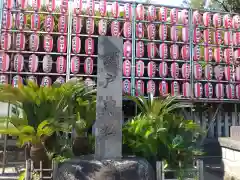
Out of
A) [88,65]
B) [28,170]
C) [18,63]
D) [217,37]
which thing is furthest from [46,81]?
[217,37]

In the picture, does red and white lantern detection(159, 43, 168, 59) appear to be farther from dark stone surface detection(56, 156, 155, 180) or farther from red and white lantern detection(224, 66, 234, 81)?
dark stone surface detection(56, 156, 155, 180)

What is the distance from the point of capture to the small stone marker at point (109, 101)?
666cm

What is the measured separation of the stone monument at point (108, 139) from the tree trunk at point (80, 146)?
5.60ft

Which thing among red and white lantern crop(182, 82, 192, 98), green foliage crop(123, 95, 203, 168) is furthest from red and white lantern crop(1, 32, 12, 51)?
red and white lantern crop(182, 82, 192, 98)

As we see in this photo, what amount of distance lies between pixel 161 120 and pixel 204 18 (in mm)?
8034

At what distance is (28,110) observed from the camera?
7.54 m

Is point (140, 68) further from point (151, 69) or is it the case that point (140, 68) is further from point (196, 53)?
point (196, 53)

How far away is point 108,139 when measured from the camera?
6680 millimetres

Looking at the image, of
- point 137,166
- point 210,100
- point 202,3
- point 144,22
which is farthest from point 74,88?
point 202,3

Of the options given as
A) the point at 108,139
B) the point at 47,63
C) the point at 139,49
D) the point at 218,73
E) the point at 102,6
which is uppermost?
the point at 102,6

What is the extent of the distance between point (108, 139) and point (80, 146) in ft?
6.91

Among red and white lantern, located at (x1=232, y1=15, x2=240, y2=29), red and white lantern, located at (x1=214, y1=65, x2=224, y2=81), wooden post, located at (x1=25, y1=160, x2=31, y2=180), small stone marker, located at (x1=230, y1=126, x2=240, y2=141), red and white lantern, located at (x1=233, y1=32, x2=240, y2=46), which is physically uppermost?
red and white lantern, located at (x1=232, y1=15, x2=240, y2=29)

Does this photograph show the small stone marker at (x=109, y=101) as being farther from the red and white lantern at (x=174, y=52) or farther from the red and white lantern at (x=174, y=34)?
the red and white lantern at (x=174, y=34)

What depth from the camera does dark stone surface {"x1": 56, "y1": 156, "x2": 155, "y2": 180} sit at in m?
5.79
